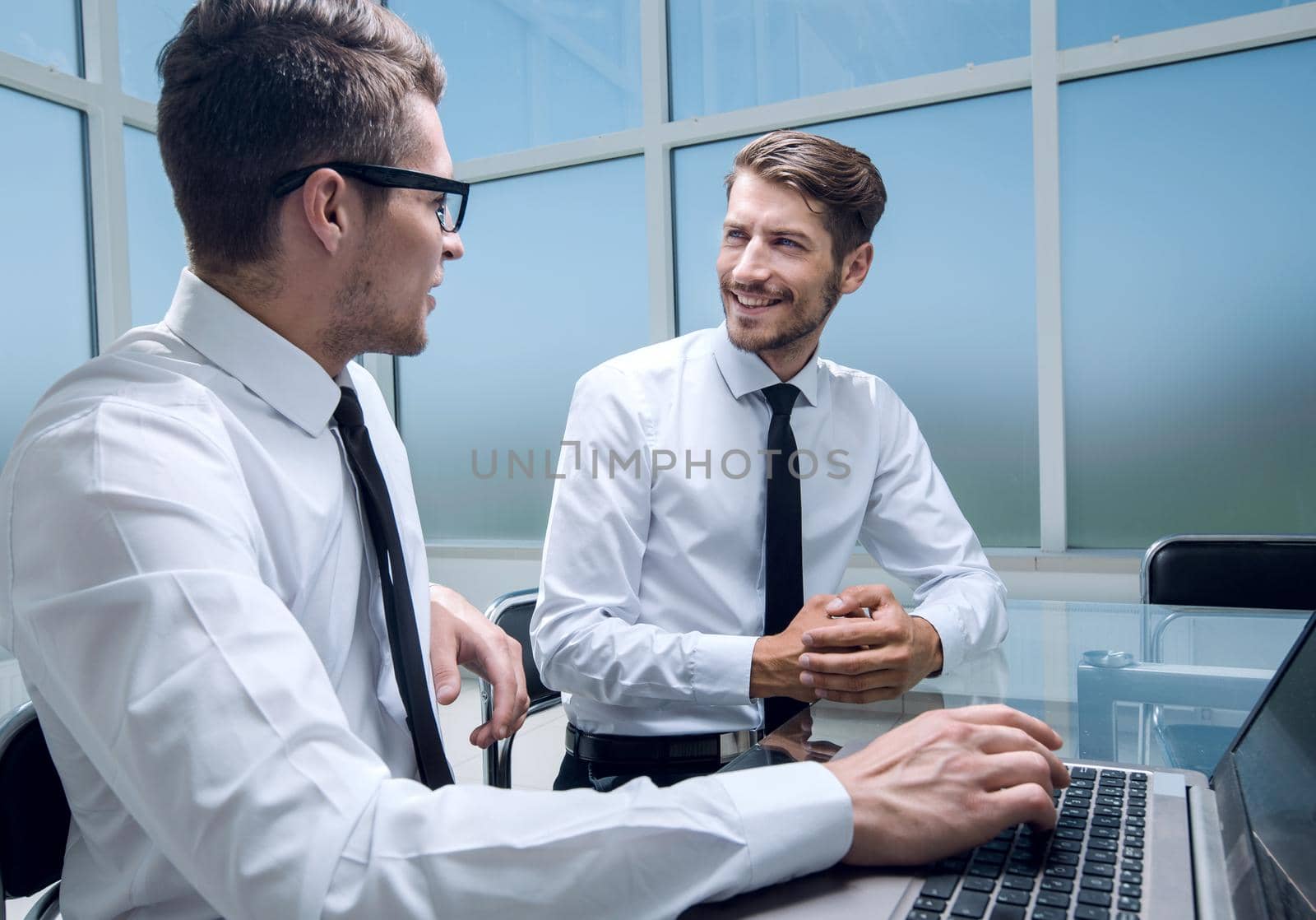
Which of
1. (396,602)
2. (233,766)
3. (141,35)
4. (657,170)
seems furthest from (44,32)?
(233,766)

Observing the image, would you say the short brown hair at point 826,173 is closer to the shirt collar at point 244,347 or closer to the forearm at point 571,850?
the shirt collar at point 244,347

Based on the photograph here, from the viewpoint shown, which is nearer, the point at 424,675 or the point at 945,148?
the point at 424,675

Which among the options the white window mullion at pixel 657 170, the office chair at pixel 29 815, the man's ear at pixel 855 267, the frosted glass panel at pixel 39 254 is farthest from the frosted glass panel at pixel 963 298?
the office chair at pixel 29 815

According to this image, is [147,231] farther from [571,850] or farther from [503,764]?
[571,850]

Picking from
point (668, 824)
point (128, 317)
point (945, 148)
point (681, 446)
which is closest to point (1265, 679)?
point (681, 446)

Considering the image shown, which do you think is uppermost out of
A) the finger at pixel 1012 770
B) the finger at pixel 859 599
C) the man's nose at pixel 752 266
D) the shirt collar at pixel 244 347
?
the man's nose at pixel 752 266

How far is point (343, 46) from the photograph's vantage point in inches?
36.3

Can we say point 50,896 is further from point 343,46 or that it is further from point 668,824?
point 343,46

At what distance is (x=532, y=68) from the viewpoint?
424 centimetres

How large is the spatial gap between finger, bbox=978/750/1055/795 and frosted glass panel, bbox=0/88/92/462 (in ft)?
12.4

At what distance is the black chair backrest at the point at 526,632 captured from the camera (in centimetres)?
181

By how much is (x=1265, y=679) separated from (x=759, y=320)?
0.97 m

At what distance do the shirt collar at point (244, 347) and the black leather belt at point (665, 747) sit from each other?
82cm

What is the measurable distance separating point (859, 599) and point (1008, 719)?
51 centimetres
